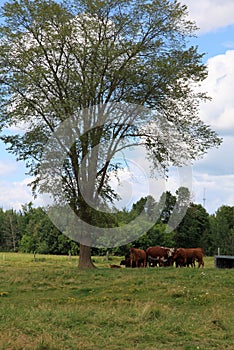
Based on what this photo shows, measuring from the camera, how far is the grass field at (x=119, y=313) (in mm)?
10133

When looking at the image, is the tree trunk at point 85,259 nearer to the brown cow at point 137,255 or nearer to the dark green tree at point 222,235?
the brown cow at point 137,255

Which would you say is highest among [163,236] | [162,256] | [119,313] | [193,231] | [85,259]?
[193,231]

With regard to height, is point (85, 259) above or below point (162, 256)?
below

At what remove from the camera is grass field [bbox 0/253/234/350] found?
33.2 ft

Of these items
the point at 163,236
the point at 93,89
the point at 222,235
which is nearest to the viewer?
the point at 93,89

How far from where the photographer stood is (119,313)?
12961mm

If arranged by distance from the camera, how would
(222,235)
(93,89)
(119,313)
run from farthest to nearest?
(222,235), (93,89), (119,313)

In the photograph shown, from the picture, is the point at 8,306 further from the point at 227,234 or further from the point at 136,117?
the point at 227,234

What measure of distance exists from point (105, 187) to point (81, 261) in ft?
13.7

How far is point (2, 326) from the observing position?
11.4m

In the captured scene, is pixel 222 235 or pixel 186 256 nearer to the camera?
pixel 186 256

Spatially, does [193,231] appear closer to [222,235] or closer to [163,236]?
[222,235]

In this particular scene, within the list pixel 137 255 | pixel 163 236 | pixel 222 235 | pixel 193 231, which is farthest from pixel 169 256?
pixel 222 235

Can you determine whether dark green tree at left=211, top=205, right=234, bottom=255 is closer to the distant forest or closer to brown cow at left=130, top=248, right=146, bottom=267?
the distant forest
